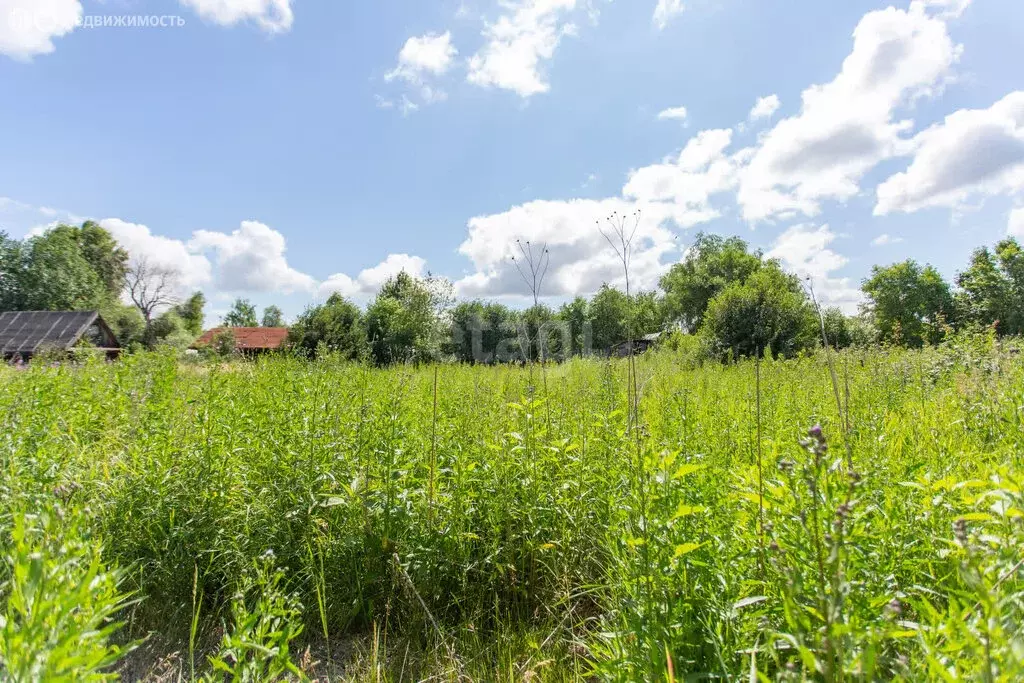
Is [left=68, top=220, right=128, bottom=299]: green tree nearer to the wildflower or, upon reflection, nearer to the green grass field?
the green grass field

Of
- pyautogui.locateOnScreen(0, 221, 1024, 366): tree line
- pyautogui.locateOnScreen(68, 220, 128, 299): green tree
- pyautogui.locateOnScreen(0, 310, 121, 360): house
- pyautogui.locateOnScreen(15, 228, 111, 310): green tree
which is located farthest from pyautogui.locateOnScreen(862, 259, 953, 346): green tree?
pyautogui.locateOnScreen(68, 220, 128, 299): green tree

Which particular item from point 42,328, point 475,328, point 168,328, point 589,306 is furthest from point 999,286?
point 168,328

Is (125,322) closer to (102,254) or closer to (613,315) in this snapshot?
(102,254)

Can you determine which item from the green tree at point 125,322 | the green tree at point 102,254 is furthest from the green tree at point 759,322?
the green tree at point 102,254

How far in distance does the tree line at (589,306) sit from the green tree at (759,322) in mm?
36

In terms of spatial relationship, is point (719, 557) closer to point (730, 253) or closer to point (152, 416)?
point (152, 416)

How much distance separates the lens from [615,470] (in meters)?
2.61

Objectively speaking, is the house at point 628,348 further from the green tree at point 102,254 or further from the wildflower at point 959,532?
the green tree at point 102,254

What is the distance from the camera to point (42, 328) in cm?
2812

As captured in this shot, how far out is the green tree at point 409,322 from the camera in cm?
1983

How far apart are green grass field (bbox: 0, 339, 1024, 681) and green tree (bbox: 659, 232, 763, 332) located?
3604 cm

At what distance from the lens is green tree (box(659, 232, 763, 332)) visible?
3750cm

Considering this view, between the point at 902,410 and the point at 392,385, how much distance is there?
5439 mm

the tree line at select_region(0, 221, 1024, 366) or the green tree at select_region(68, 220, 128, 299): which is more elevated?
the green tree at select_region(68, 220, 128, 299)
